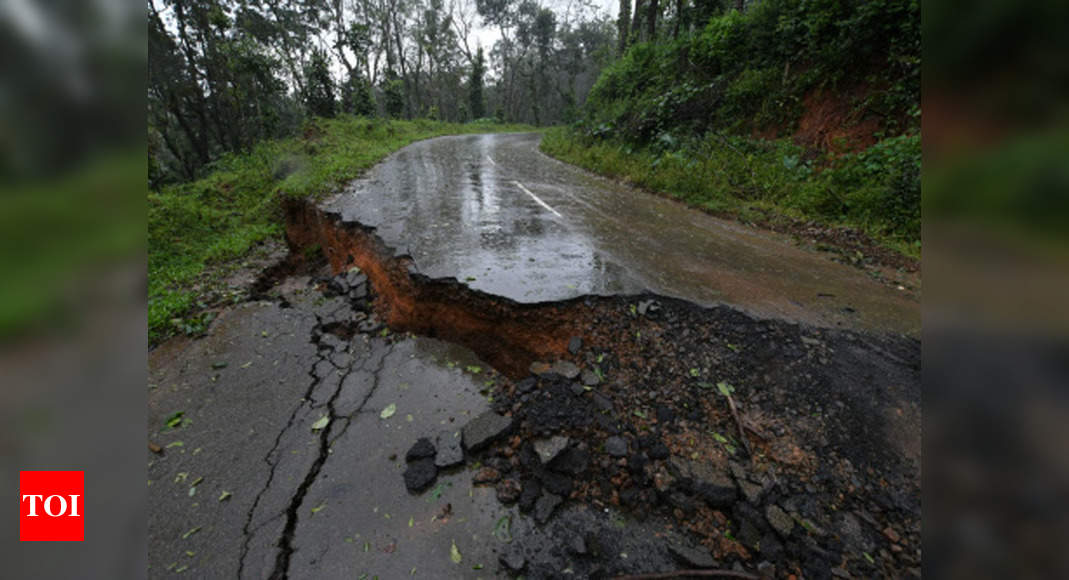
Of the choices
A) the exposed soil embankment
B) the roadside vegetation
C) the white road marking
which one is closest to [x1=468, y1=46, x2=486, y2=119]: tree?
the roadside vegetation

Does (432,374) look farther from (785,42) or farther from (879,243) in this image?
(785,42)

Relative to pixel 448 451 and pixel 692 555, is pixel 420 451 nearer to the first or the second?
pixel 448 451

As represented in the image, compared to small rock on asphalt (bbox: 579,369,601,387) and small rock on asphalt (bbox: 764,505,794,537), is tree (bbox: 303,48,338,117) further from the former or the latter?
small rock on asphalt (bbox: 764,505,794,537)

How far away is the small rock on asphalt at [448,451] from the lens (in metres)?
2.40

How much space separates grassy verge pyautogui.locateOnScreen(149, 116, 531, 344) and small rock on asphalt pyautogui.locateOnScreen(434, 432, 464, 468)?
3.01 metres

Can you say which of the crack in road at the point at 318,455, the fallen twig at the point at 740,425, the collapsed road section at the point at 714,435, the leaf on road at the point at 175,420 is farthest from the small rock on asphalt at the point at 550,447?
the leaf on road at the point at 175,420

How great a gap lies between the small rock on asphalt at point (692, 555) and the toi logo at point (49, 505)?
6.59ft

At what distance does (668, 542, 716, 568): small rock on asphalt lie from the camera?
189cm

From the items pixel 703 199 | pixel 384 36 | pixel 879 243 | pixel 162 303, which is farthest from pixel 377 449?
pixel 384 36

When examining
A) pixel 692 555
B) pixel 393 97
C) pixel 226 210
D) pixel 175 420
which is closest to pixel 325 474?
pixel 175 420

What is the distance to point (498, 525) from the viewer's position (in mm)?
2072

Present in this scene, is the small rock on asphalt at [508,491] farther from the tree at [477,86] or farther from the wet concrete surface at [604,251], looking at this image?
the tree at [477,86]

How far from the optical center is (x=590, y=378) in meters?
2.78

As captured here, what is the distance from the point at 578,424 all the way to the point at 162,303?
4.52 metres
